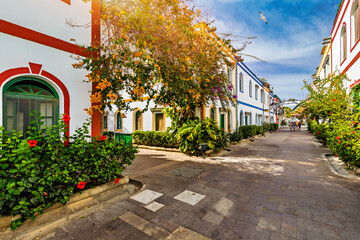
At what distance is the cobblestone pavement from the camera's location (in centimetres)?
261

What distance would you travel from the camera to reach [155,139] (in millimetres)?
10367

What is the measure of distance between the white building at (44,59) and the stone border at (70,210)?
160 cm

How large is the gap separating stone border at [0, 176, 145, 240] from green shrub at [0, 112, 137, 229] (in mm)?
153

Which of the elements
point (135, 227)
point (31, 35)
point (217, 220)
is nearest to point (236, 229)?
point (217, 220)

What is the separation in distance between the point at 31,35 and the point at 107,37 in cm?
182

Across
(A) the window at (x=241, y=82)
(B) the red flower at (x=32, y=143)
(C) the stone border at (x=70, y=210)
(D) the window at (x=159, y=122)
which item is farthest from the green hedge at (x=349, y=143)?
(A) the window at (x=241, y=82)

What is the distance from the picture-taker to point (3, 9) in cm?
318

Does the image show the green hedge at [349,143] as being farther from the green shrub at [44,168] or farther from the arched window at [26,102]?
the arched window at [26,102]

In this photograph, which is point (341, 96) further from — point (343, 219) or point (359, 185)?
point (343, 219)

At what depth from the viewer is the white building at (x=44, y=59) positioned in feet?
10.6

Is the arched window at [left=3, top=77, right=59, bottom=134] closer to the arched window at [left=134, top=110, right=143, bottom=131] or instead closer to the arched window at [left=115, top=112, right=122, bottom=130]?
the arched window at [left=134, top=110, right=143, bottom=131]

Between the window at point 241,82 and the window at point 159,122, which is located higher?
the window at point 241,82

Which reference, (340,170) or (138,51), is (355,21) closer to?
(340,170)

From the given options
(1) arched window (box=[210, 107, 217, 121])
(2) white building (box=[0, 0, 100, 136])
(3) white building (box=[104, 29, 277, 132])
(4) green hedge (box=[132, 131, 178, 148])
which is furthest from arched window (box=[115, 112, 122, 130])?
(2) white building (box=[0, 0, 100, 136])
